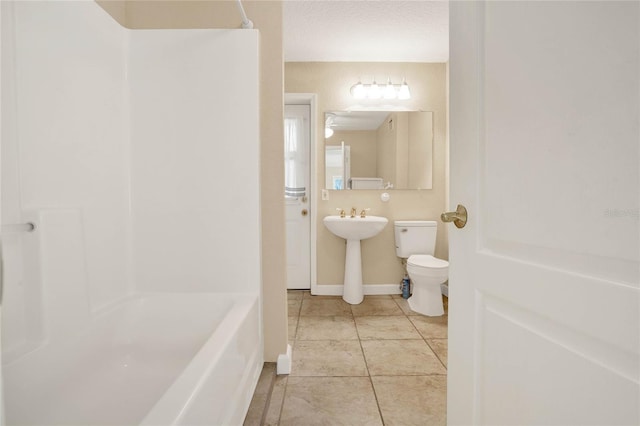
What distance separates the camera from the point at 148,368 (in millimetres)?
1396

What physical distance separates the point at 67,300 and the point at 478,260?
1.49 metres

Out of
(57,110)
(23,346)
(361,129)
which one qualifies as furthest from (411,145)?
(23,346)

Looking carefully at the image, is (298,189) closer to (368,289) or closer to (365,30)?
(368,289)

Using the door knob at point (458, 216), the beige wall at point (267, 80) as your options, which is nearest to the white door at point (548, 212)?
the door knob at point (458, 216)

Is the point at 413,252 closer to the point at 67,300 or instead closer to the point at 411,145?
the point at 411,145

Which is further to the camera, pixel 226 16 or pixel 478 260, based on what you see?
pixel 226 16

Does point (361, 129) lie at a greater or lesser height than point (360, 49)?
lesser

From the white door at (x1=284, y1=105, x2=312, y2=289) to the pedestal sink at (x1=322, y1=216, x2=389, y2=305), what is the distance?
35 cm

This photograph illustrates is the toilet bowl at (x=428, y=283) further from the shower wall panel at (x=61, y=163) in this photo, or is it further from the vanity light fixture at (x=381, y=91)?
the shower wall panel at (x=61, y=163)

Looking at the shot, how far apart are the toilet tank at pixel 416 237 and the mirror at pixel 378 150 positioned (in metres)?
0.40

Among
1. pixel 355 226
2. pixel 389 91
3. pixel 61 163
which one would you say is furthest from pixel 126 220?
pixel 389 91

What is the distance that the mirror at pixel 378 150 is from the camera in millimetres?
3078

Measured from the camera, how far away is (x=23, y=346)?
1050 mm

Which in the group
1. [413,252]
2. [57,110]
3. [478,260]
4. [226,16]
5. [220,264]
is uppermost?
[226,16]
